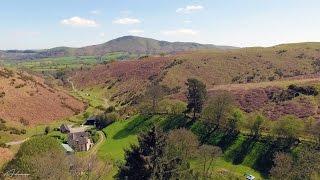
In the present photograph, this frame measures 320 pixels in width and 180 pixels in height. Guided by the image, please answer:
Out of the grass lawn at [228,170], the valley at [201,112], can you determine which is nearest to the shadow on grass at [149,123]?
the valley at [201,112]

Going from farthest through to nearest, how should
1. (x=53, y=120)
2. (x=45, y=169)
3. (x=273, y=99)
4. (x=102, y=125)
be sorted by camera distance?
(x=53, y=120)
(x=102, y=125)
(x=273, y=99)
(x=45, y=169)

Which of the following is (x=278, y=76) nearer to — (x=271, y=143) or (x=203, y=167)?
(x=271, y=143)

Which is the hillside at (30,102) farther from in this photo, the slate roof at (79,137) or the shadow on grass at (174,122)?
the shadow on grass at (174,122)

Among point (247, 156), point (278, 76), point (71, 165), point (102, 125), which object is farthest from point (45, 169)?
point (278, 76)

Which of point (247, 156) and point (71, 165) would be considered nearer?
point (71, 165)

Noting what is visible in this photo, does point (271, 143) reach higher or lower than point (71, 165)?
lower

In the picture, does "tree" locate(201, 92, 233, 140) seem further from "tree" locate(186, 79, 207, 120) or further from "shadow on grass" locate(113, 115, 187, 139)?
"shadow on grass" locate(113, 115, 187, 139)

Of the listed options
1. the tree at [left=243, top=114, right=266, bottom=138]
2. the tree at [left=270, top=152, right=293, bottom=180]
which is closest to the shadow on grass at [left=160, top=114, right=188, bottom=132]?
the tree at [left=243, top=114, right=266, bottom=138]
